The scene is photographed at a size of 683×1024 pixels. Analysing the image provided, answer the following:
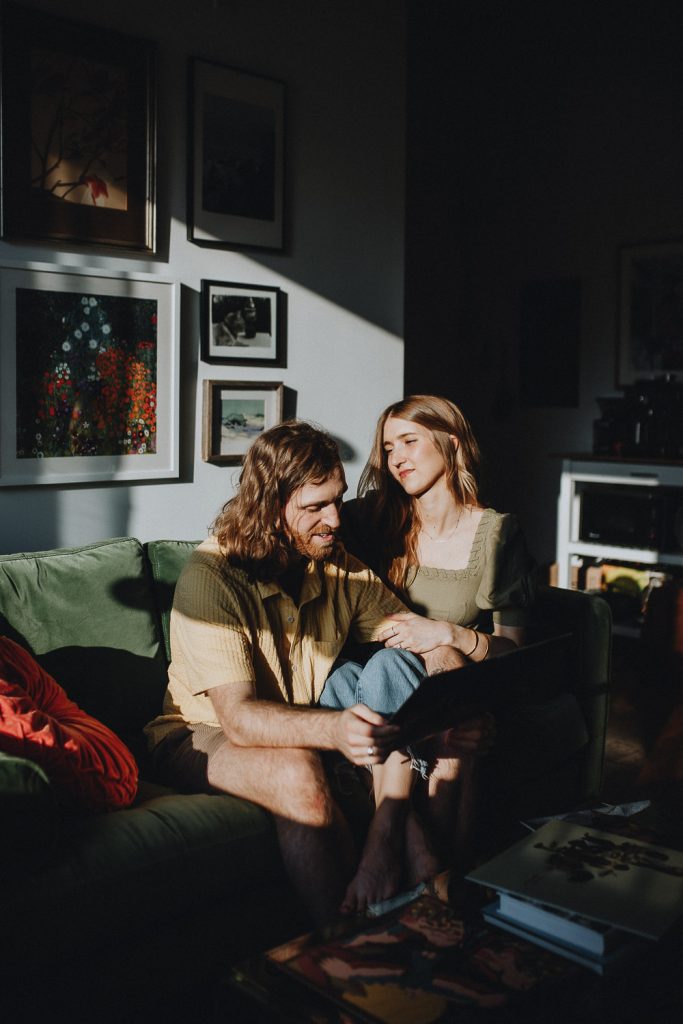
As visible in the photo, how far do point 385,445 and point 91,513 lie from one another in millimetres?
848

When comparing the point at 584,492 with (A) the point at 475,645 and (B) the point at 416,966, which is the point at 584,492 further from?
(B) the point at 416,966

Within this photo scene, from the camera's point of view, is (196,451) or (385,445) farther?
(196,451)

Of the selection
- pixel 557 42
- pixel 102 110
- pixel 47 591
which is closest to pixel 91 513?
pixel 47 591

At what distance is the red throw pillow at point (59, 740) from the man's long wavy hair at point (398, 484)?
0.97m

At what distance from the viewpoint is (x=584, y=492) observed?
4980 mm

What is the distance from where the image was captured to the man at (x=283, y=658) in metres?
1.85

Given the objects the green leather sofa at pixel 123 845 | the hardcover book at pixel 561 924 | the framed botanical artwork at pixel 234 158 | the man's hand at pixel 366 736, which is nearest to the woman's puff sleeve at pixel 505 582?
the green leather sofa at pixel 123 845

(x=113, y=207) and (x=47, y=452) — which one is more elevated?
(x=113, y=207)

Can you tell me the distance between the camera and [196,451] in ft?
9.58

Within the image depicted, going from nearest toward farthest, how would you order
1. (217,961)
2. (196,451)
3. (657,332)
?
(217,961), (196,451), (657,332)

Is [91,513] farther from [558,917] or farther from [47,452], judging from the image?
[558,917]

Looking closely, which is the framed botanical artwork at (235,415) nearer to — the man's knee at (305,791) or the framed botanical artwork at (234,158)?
the framed botanical artwork at (234,158)

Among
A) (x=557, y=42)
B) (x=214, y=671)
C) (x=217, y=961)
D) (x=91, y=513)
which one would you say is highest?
(x=557, y=42)

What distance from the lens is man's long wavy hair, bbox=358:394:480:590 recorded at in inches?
102
